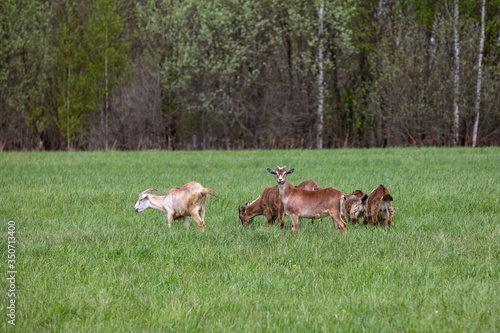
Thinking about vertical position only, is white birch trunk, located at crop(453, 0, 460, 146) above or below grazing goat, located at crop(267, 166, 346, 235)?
above

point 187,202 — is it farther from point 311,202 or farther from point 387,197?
point 387,197

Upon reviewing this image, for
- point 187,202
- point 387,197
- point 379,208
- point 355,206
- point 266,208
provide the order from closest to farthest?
point 387,197, point 187,202, point 379,208, point 355,206, point 266,208

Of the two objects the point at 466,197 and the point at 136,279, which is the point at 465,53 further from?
the point at 136,279

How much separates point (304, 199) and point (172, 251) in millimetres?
2493

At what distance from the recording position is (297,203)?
8.53m

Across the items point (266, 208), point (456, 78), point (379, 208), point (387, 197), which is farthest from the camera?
point (456, 78)

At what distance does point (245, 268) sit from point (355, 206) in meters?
3.65

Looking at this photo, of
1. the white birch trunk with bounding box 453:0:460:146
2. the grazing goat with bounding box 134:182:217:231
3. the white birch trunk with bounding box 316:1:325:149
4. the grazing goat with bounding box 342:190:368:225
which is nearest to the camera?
the grazing goat with bounding box 134:182:217:231

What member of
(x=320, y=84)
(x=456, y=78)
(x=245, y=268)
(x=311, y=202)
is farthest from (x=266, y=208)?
(x=320, y=84)

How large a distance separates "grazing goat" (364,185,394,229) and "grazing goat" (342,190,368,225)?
0.17 m

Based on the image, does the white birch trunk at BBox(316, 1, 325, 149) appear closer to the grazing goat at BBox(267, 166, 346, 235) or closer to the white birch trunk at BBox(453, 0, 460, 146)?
the white birch trunk at BBox(453, 0, 460, 146)

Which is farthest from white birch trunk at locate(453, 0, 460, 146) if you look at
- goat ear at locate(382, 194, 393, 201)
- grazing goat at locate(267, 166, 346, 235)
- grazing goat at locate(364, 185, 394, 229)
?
grazing goat at locate(267, 166, 346, 235)

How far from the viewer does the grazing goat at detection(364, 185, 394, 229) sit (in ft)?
28.3

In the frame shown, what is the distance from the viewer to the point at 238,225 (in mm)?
9594
